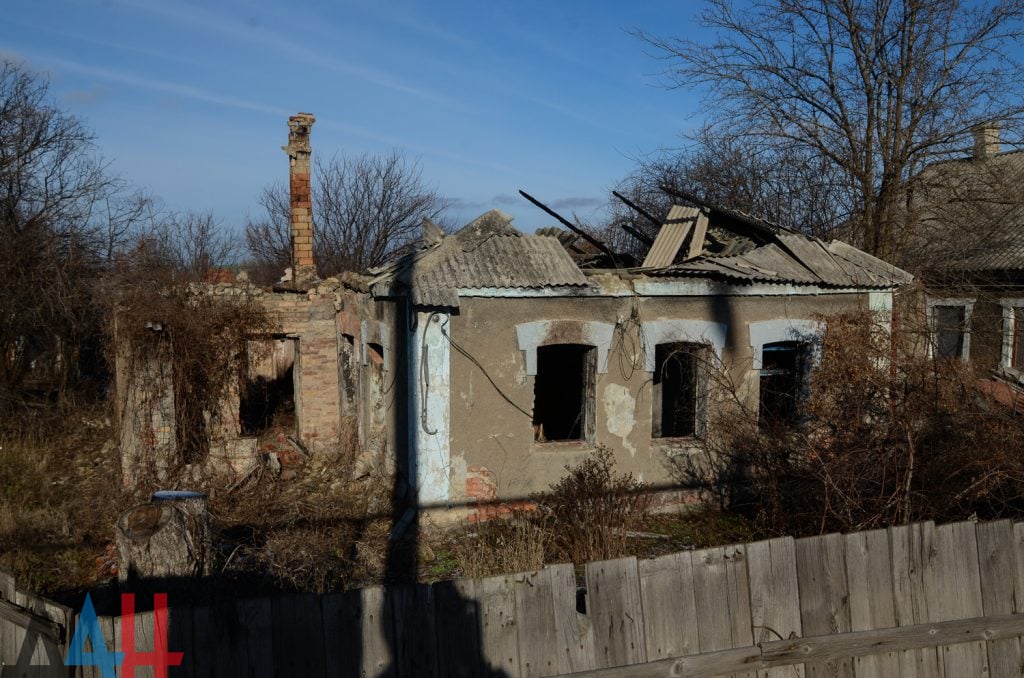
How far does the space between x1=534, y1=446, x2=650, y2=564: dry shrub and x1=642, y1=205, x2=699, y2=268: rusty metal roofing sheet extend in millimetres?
3052

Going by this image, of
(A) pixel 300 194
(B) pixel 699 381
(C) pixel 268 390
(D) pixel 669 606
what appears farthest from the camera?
(C) pixel 268 390

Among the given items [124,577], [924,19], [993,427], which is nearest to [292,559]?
[124,577]

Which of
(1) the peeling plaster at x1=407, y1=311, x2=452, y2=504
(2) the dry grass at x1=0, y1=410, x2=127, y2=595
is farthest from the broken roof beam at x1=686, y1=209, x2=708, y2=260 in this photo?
(2) the dry grass at x1=0, y1=410, x2=127, y2=595

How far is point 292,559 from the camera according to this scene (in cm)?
754

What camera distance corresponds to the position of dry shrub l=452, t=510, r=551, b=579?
6.89m

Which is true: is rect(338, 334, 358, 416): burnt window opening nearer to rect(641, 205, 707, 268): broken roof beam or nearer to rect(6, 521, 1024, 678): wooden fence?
rect(641, 205, 707, 268): broken roof beam

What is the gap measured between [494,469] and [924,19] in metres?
13.4

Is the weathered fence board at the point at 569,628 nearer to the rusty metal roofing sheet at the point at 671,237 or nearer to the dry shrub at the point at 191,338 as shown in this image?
the rusty metal roofing sheet at the point at 671,237

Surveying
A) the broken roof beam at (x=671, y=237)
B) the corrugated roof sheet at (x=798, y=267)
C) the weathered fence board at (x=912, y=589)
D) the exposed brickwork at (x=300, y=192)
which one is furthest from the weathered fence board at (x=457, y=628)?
the exposed brickwork at (x=300, y=192)

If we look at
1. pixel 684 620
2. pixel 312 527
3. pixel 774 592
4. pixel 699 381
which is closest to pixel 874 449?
pixel 699 381

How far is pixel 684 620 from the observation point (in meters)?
3.89

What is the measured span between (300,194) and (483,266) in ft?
18.3

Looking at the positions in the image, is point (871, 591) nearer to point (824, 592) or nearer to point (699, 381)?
point (824, 592)

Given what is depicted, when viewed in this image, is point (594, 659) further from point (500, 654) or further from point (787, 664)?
point (787, 664)
